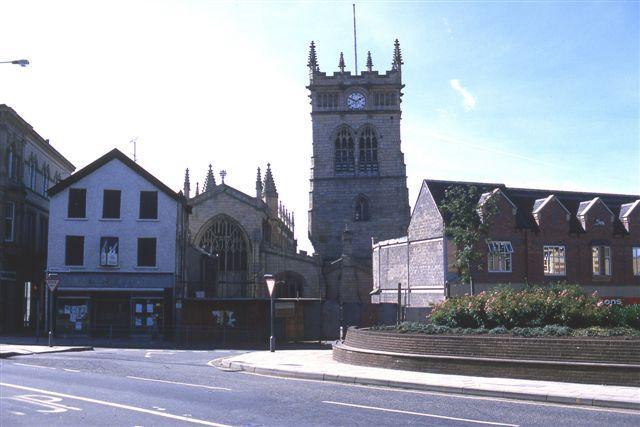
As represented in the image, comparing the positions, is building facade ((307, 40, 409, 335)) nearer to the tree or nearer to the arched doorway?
the arched doorway

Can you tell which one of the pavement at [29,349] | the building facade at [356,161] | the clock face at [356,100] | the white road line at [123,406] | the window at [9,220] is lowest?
the pavement at [29,349]

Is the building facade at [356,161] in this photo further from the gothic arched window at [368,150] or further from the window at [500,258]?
the window at [500,258]

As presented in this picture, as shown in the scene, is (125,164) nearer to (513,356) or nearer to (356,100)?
(513,356)

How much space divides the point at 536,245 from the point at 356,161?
3125cm

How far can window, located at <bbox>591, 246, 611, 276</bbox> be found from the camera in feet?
135

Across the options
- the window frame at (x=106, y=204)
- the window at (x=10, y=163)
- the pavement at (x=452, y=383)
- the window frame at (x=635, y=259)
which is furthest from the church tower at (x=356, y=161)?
the pavement at (x=452, y=383)

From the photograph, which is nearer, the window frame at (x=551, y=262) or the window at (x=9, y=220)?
the window at (x=9, y=220)

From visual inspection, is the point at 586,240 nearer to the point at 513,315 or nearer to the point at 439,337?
the point at 513,315

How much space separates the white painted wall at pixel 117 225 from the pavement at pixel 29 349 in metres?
9.04

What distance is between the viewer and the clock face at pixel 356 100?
69875 millimetres

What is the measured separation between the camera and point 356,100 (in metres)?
70.1

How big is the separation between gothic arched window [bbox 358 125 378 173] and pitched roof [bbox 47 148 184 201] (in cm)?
3219

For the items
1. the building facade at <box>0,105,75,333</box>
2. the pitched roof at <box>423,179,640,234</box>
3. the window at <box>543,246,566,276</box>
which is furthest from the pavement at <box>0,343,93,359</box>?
the window at <box>543,246,566,276</box>

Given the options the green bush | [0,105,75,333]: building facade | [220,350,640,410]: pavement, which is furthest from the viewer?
[0,105,75,333]: building facade
